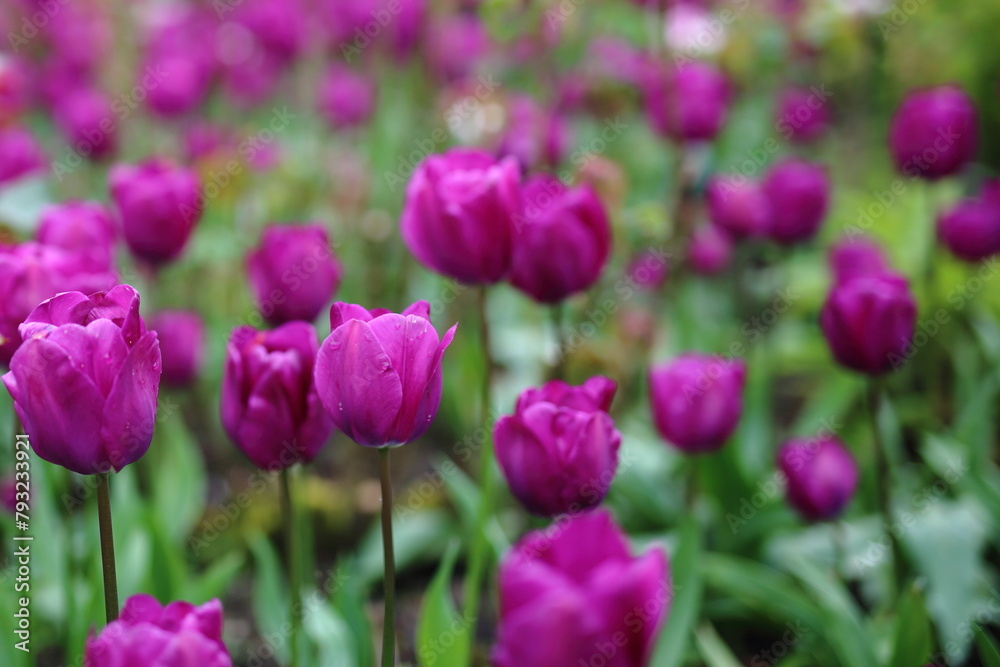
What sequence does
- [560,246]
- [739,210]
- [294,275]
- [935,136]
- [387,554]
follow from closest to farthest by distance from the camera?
[387,554], [560,246], [294,275], [935,136], [739,210]

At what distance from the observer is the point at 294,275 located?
1312mm

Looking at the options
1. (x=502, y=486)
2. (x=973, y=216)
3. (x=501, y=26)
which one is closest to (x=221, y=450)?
(x=502, y=486)

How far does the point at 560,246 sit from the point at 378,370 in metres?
0.45

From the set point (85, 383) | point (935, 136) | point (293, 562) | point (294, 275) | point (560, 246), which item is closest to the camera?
point (85, 383)

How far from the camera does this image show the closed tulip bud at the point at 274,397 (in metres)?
0.88

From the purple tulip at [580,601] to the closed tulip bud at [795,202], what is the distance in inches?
53.6

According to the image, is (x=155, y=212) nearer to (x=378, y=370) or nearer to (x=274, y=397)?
(x=274, y=397)

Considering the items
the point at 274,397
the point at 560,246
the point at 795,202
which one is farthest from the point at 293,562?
the point at 795,202

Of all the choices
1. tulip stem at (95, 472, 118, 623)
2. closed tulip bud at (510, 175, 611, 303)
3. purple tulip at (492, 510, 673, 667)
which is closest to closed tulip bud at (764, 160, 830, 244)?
closed tulip bud at (510, 175, 611, 303)

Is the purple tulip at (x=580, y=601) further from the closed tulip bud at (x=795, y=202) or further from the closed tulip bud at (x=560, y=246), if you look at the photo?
the closed tulip bud at (x=795, y=202)

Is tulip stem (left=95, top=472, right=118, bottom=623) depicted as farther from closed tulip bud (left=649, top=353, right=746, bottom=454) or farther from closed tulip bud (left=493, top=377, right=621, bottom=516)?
closed tulip bud (left=649, top=353, right=746, bottom=454)

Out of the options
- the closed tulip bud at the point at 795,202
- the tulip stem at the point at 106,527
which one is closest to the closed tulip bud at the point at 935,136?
the closed tulip bud at the point at 795,202

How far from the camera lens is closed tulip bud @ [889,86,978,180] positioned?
68.6 inches

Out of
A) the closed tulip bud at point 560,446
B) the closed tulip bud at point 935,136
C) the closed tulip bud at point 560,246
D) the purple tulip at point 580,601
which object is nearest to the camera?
the purple tulip at point 580,601
